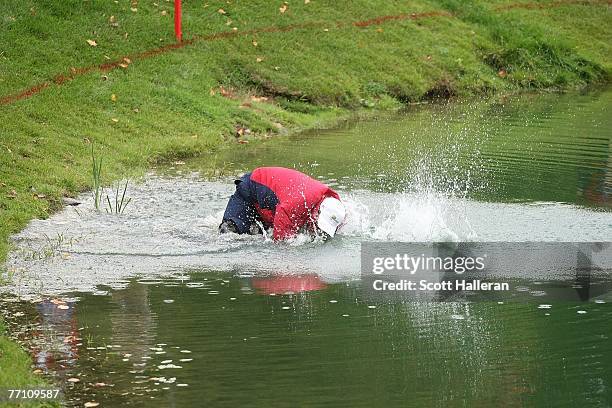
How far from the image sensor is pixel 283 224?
11945 millimetres

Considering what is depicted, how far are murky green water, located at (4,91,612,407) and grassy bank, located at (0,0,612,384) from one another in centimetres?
158

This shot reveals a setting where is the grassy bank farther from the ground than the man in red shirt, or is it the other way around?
the grassy bank

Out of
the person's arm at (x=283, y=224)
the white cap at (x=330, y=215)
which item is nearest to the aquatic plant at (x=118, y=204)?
the person's arm at (x=283, y=224)

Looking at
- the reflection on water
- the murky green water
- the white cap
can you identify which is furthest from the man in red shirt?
the reflection on water

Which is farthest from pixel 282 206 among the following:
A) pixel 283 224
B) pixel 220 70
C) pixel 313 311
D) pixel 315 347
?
pixel 220 70

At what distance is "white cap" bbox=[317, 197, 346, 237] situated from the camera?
1180 cm

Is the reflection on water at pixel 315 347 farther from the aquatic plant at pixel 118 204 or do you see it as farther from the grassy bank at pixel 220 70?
the aquatic plant at pixel 118 204

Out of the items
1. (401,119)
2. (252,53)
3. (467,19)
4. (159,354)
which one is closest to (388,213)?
(159,354)

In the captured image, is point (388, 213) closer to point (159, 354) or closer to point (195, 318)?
point (195, 318)

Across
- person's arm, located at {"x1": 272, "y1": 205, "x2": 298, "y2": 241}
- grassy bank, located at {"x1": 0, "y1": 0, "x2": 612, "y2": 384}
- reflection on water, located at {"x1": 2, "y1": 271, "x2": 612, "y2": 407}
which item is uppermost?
grassy bank, located at {"x1": 0, "y1": 0, "x2": 612, "y2": 384}

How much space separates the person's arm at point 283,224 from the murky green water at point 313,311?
0.51 feet

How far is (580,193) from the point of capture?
49.4 feet

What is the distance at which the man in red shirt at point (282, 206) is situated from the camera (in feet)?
38.9

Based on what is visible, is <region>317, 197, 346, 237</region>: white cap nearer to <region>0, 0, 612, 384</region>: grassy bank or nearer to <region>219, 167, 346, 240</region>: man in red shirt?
<region>219, 167, 346, 240</region>: man in red shirt
